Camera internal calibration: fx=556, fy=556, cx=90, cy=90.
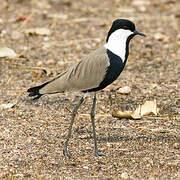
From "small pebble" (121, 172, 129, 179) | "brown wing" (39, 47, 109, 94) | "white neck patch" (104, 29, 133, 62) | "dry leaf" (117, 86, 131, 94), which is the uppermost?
"white neck patch" (104, 29, 133, 62)

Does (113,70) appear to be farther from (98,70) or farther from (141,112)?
(141,112)

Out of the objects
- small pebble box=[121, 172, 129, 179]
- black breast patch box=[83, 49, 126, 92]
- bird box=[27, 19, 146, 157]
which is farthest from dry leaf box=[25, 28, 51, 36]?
small pebble box=[121, 172, 129, 179]

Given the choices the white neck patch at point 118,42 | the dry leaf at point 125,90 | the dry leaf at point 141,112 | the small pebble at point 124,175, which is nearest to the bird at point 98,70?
the white neck patch at point 118,42

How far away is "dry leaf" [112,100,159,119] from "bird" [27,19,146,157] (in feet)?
2.70

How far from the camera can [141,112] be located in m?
5.95

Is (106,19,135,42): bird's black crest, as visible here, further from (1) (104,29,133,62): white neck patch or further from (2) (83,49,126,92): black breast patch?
(2) (83,49,126,92): black breast patch

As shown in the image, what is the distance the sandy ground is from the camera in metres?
4.70

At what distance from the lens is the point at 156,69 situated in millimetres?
7652

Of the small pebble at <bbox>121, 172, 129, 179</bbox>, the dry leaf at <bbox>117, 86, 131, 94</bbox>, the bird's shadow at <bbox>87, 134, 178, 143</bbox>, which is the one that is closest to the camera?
the small pebble at <bbox>121, 172, 129, 179</bbox>

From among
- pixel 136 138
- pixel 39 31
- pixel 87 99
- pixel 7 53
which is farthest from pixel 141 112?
pixel 39 31

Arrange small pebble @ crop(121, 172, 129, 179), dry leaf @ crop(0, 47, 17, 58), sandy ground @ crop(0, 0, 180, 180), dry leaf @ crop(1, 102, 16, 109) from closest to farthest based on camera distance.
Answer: small pebble @ crop(121, 172, 129, 179)
sandy ground @ crop(0, 0, 180, 180)
dry leaf @ crop(1, 102, 16, 109)
dry leaf @ crop(0, 47, 17, 58)

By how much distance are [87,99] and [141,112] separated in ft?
2.75

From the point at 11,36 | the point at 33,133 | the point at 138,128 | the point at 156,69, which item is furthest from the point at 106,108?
the point at 11,36

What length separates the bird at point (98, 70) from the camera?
4.99 m
